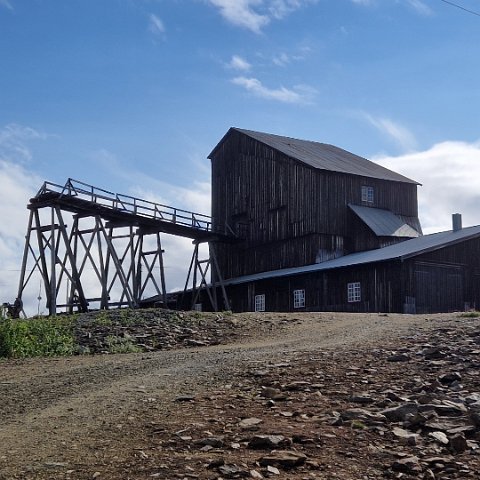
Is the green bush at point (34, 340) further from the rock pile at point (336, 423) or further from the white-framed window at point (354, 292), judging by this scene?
the white-framed window at point (354, 292)

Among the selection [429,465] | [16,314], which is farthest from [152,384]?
[16,314]

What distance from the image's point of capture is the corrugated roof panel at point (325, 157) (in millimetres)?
49125

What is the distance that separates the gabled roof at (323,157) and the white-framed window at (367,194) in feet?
2.64

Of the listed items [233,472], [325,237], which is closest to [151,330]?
[233,472]

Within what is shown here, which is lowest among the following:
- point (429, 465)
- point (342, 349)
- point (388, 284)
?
point (429, 465)

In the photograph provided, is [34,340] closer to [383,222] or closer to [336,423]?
[336,423]

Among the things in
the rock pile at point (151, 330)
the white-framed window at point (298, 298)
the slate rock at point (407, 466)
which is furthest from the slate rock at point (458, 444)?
the white-framed window at point (298, 298)

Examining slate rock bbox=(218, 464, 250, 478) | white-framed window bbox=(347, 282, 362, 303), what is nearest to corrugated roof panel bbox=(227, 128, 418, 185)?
white-framed window bbox=(347, 282, 362, 303)

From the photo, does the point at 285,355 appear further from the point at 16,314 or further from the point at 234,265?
the point at 234,265

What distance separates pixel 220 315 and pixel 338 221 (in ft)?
68.3

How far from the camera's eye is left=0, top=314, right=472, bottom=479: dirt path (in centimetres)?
1052

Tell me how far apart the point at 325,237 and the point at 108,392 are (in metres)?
33.3

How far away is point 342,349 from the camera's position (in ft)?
59.5

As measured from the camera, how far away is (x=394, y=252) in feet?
132
